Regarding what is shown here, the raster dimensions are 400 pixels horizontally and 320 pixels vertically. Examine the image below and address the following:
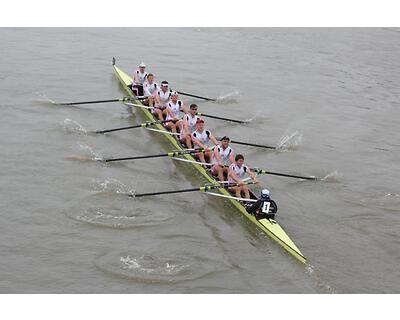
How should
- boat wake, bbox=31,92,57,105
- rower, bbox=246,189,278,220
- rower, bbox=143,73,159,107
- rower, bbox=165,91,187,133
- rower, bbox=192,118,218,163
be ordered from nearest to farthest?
1. rower, bbox=246,189,278,220
2. rower, bbox=192,118,218,163
3. rower, bbox=165,91,187,133
4. rower, bbox=143,73,159,107
5. boat wake, bbox=31,92,57,105

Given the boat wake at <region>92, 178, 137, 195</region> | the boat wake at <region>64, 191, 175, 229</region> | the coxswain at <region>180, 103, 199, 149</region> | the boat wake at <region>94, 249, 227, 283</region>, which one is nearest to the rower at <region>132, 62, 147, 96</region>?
the coxswain at <region>180, 103, 199, 149</region>

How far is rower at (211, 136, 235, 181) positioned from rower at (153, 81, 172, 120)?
381 centimetres

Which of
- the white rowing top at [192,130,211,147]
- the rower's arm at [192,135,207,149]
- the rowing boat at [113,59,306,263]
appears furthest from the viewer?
the white rowing top at [192,130,211,147]

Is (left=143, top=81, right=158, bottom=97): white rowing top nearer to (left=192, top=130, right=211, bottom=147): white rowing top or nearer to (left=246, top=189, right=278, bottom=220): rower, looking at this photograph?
(left=192, top=130, right=211, bottom=147): white rowing top

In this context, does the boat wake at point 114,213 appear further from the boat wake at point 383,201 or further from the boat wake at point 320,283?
the boat wake at point 383,201

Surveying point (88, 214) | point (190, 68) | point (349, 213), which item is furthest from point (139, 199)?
point (190, 68)

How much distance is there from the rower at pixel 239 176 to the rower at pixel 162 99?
15.4ft

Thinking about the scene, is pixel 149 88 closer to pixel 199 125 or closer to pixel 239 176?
pixel 199 125

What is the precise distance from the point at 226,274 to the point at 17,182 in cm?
558

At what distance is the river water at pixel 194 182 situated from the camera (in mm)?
9172

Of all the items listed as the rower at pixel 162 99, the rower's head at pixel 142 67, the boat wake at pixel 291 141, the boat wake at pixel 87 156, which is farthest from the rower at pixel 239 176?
the rower's head at pixel 142 67

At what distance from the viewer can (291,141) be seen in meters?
15.3

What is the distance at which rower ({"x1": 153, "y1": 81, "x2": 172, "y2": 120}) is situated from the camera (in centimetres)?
1549

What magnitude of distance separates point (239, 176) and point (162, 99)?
5704 mm
